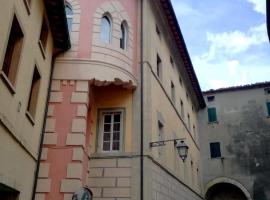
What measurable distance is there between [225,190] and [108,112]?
1787 centimetres

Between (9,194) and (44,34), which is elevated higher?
(44,34)

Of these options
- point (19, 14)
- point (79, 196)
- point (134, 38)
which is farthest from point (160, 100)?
point (19, 14)

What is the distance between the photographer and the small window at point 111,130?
1219cm

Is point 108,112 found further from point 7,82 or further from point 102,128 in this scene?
point 7,82

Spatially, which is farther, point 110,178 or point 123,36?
point 123,36

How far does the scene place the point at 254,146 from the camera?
26406 mm

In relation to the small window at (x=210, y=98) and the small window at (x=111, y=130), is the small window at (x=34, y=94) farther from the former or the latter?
the small window at (x=210, y=98)

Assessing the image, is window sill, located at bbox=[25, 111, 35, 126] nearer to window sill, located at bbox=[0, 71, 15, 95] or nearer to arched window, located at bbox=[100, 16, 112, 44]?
window sill, located at bbox=[0, 71, 15, 95]

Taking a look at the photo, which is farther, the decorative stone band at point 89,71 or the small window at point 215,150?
the small window at point 215,150

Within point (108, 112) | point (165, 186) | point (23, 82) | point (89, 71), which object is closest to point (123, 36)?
point (89, 71)

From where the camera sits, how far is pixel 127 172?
11.5m

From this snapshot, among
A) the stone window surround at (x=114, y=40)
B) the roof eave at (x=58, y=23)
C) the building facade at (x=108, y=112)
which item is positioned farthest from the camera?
the stone window surround at (x=114, y=40)

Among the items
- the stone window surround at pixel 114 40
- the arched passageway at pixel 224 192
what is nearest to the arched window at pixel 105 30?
the stone window surround at pixel 114 40

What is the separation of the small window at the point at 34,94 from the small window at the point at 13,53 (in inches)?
58.8
